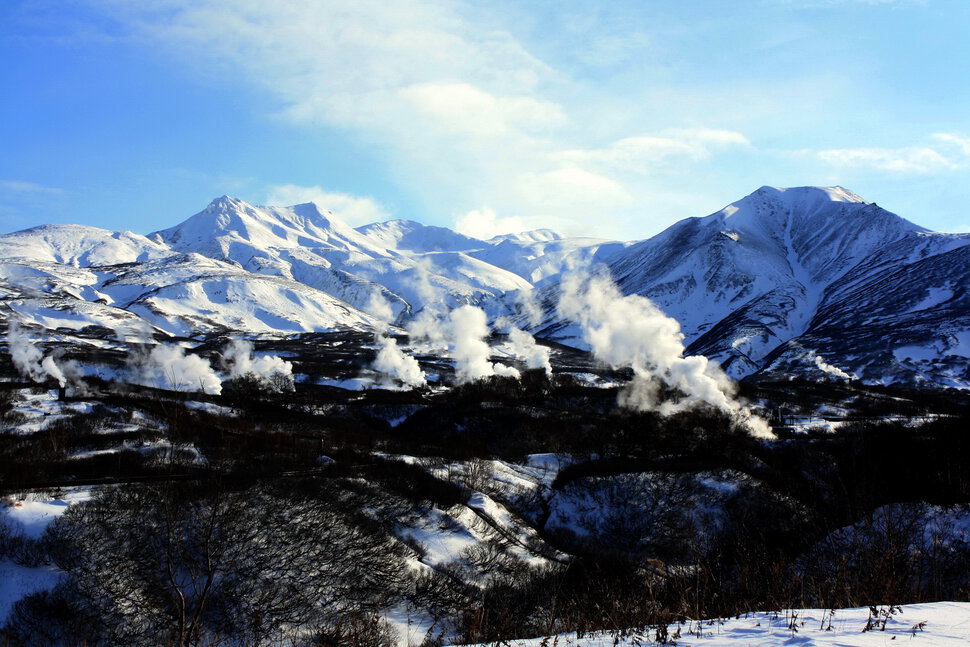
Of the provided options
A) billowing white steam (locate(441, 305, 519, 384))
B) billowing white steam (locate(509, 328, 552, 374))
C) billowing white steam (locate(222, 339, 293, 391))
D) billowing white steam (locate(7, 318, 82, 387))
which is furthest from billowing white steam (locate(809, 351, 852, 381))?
billowing white steam (locate(7, 318, 82, 387))

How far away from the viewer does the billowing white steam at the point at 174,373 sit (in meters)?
83.3

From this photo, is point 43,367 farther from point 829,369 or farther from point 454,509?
point 829,369

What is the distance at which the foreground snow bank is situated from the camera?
9.95 meters

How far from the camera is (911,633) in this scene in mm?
10125

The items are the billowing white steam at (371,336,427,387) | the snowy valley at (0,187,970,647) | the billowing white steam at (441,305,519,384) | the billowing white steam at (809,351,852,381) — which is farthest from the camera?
the billowing white steam at (809,351,852,381)

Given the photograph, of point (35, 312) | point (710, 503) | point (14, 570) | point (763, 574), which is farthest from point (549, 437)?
point (35, 312)

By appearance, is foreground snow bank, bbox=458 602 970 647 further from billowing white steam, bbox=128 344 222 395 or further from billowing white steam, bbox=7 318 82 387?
billowing white steam, bbox=128 344 222 395

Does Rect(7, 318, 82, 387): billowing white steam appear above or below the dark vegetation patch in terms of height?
above

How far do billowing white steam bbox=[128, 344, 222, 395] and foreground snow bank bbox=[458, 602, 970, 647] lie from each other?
7626 centimetres

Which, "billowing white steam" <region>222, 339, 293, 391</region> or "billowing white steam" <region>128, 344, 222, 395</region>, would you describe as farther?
"billowing white steam" <region>222, 339, 293, 391</region>

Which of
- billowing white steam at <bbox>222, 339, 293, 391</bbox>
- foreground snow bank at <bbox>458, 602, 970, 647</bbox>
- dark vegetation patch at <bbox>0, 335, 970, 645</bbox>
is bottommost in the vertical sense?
dark vegetation patch at <bbox>0, 335, 970, 645</bbox>

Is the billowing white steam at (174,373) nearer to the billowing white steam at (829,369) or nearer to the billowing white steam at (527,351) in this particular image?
the billowing white steam at (527,351)

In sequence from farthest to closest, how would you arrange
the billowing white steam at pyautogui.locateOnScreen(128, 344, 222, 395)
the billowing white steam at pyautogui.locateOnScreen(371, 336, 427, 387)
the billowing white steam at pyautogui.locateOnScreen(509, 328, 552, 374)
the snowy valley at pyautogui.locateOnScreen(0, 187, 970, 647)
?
the billowing white steam at pyautogui.locateOnScreen(509, 328, 552, 374) → the billowing white steam at pyautogui.locateOnScreen(371, 336, 427, 387) → the billowing white steam at pyautogui.locateOnScreen(128, 344, 222, 395) → the snowy valley at pyautogui.locateOnScreen(0, 187, 970, 647)

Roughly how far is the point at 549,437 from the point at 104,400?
1704 inches
